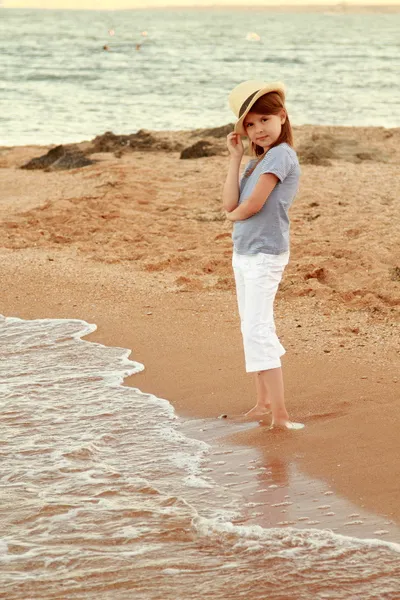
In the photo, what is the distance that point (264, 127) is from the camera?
12.9 feet

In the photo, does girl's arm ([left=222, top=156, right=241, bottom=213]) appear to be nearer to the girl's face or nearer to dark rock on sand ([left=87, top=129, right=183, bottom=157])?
the girl's face

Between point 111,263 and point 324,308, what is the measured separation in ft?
6.82

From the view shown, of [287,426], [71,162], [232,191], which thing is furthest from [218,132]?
[287,426]

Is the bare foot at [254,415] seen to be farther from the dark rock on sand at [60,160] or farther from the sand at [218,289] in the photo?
the dark rock on sand at [60,160]

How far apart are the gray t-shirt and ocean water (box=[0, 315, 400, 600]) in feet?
2.86

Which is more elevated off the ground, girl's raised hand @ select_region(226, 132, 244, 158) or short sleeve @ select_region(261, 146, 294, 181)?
girl's raised hand @ select_region(226, 132, 244, 158)

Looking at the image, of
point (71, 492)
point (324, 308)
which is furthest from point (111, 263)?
point (71, 492)

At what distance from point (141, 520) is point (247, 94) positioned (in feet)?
6.17

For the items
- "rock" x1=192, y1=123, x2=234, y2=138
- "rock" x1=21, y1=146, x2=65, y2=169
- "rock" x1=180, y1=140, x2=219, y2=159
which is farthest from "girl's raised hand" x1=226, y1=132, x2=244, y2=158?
"rock" x1=192, y1=123, x2=234, y2=138

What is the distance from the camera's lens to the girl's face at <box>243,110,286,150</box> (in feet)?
12.9

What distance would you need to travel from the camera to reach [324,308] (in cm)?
588

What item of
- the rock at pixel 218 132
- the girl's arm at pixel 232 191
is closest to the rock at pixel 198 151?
the rock at pixel 218 132

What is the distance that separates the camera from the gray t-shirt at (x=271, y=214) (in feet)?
12.9

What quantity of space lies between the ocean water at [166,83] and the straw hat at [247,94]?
1257 centimetres
